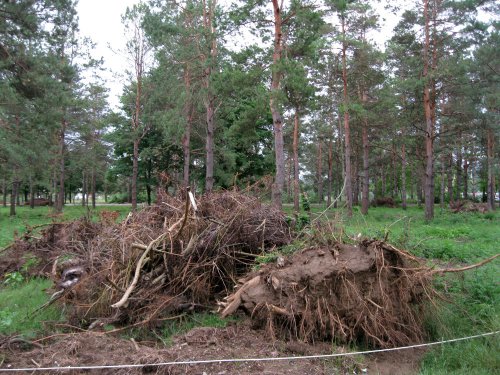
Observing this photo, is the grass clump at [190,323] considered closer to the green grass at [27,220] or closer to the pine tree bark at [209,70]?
the green grass at [27,220]

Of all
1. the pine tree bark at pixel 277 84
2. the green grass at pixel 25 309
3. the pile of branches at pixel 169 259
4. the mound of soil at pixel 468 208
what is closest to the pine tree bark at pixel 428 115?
the mound of soil at pixel 468 208

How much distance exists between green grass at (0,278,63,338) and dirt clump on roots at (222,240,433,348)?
2.57 m

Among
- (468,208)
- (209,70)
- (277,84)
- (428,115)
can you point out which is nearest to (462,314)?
(277,84)

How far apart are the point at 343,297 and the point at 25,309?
4.80m

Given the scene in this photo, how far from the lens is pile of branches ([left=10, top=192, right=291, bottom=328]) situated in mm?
5473

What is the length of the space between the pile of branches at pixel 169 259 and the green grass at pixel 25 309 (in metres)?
0.36

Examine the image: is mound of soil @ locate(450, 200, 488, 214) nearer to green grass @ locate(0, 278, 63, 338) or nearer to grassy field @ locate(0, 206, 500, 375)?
grassy field @ locate(0, 206, 500, 375)

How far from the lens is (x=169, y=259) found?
19.6 ft

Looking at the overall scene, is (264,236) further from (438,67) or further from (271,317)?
(438,67)

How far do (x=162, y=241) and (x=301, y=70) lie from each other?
27.7 feet

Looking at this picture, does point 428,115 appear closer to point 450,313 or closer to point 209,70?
point 209,70

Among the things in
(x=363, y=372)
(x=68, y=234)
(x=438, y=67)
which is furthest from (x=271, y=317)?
(x=438, y=67)

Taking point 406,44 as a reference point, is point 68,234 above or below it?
below

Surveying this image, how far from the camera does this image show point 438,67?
1777cm
